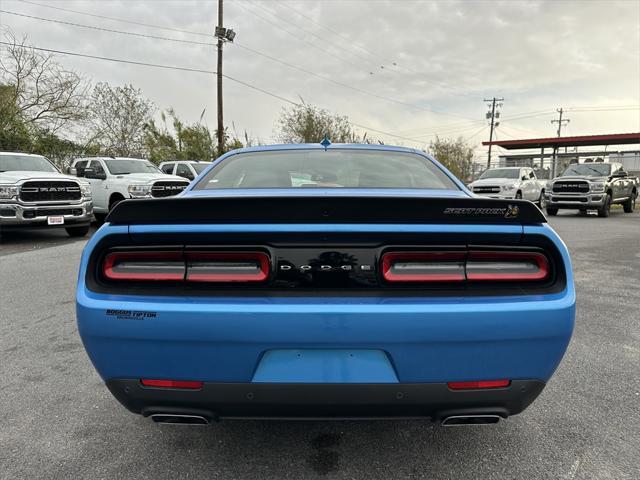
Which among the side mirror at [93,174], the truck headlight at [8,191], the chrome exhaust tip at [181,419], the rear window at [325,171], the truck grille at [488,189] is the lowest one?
the chrome exhaust tip at [181,419]

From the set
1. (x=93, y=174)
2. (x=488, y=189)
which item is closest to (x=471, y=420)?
(x=93, y=174)

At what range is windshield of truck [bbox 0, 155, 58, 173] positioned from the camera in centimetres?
933

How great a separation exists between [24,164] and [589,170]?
17.6 m

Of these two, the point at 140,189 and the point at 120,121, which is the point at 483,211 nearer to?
the point at 140,189

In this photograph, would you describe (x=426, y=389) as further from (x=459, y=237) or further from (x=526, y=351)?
(x=459, y=237)

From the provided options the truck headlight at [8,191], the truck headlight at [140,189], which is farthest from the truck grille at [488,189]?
the truck headlight at [8,191]

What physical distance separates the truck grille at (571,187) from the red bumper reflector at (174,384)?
54.7 ft

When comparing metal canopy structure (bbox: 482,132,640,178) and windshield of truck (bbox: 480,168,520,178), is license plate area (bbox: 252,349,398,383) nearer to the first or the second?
windshield of truck (bbox: 480,168,520,178)

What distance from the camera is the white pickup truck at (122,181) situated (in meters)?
10.9

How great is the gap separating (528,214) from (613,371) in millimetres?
2089

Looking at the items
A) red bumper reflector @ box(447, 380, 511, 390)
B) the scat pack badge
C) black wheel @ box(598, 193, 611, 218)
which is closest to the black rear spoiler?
the scat pack badge

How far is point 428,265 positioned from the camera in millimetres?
1625

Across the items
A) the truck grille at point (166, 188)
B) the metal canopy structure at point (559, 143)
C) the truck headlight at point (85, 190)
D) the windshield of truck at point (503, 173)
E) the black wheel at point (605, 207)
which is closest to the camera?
the truck headlight at point (85, 190)

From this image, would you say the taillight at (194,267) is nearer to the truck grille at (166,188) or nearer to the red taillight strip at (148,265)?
the red taillight strip at (148,265)
